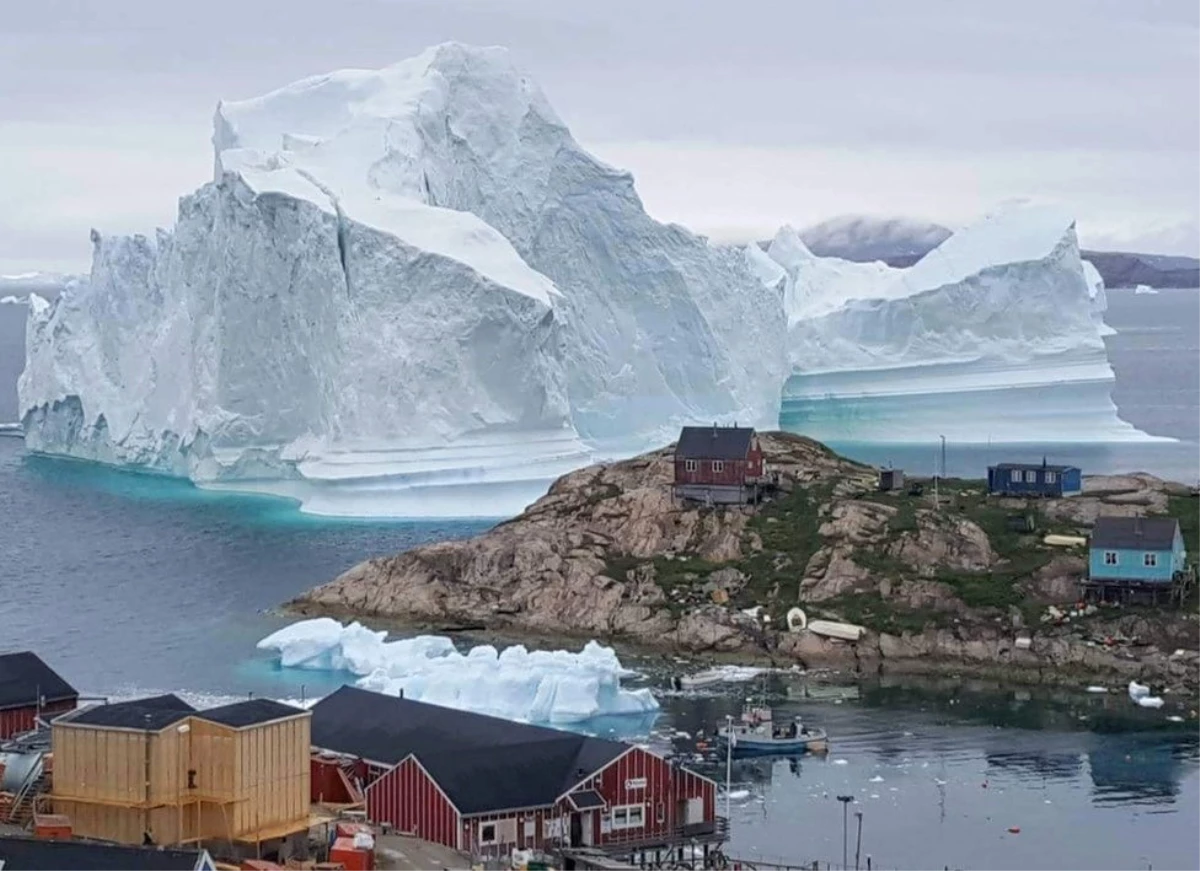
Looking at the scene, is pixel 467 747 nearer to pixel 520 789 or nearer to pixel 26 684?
pixel 520 789

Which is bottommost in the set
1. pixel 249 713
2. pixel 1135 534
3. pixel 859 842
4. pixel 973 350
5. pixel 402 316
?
pixel 859 842

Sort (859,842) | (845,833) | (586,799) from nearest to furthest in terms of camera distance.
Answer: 1. (586,799)
2. (859,842)
3. (845,833)

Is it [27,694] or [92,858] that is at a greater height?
[27,694]

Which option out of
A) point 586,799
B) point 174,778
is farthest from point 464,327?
point 174,778

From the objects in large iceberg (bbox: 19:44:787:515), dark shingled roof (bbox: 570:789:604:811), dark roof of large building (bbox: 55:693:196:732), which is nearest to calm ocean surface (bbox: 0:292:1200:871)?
dark shingled roof (bbox: 570:789:604:811)

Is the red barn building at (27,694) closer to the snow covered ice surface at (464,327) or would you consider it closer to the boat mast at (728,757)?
the boat mast at (728,757)

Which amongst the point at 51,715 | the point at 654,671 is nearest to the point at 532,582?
the point at 654,671
